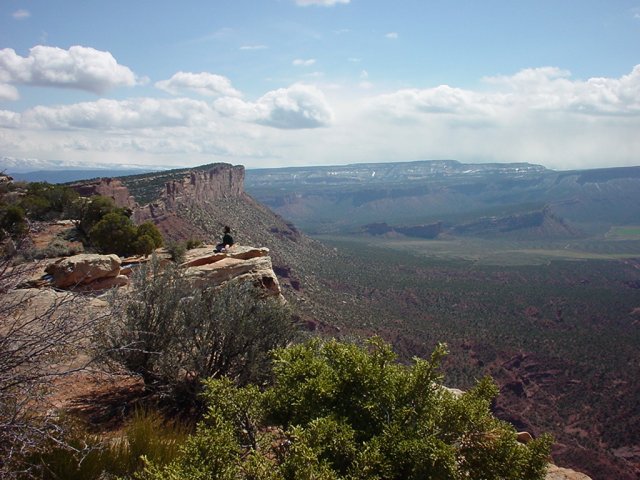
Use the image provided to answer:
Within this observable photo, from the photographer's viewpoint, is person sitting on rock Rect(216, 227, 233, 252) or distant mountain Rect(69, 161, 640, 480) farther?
distant mountain Rect(69, 161, 640, 480)

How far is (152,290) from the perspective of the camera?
9367 mm

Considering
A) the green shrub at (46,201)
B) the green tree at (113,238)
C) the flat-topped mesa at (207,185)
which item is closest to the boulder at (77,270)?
the green tree at (113,238)

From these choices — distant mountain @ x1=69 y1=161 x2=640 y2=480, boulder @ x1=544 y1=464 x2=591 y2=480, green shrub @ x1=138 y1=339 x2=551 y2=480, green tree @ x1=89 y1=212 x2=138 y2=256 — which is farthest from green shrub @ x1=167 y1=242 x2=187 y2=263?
boulder @ x1=544 y1=464 x2=591 y2=480

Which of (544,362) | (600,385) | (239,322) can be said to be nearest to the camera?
(239,322)

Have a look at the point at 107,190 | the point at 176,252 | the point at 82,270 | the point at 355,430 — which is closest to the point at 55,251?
the point at 82,270

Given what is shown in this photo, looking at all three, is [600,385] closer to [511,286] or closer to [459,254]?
[511,286]

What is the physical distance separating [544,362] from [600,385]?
6.15 metres

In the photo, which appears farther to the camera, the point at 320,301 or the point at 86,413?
the point at 320,301

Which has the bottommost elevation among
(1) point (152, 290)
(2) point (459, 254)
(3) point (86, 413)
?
(2) point (459, 254)

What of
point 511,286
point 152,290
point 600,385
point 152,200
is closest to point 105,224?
point 152,290

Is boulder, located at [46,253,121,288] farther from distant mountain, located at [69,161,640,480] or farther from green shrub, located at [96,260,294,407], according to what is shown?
distant mountain, located at [69,161,640,480]

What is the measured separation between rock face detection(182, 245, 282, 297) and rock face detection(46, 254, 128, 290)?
2.73 meters

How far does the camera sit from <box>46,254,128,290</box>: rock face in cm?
1486

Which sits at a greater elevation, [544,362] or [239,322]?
[239,322]
